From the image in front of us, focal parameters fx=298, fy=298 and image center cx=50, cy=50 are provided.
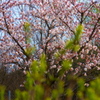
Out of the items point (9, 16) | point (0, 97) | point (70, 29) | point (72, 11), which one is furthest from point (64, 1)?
point (0, 97)

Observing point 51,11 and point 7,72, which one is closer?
point 51,11

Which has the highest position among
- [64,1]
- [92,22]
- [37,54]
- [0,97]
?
[64,1]

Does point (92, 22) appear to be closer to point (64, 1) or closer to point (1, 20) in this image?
point (64, 1)

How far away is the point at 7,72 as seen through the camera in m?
19.6

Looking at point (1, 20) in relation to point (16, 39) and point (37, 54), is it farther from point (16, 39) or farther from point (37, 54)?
point (37, 54)

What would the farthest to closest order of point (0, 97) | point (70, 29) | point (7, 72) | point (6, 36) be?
point (7, 72) → point (6, 36) → point (70, 29) → point (0, 97)

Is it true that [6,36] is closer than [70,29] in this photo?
No

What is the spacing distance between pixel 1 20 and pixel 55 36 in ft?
5.63

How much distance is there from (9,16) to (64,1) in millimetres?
1769

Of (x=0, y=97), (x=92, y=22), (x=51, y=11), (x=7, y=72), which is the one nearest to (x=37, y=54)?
(x=51, y=11)

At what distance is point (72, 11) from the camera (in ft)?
29.9

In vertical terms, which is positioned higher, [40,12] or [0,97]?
[40,12]

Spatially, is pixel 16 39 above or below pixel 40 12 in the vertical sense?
below

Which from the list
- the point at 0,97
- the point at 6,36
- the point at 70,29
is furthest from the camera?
the point at 6,36
